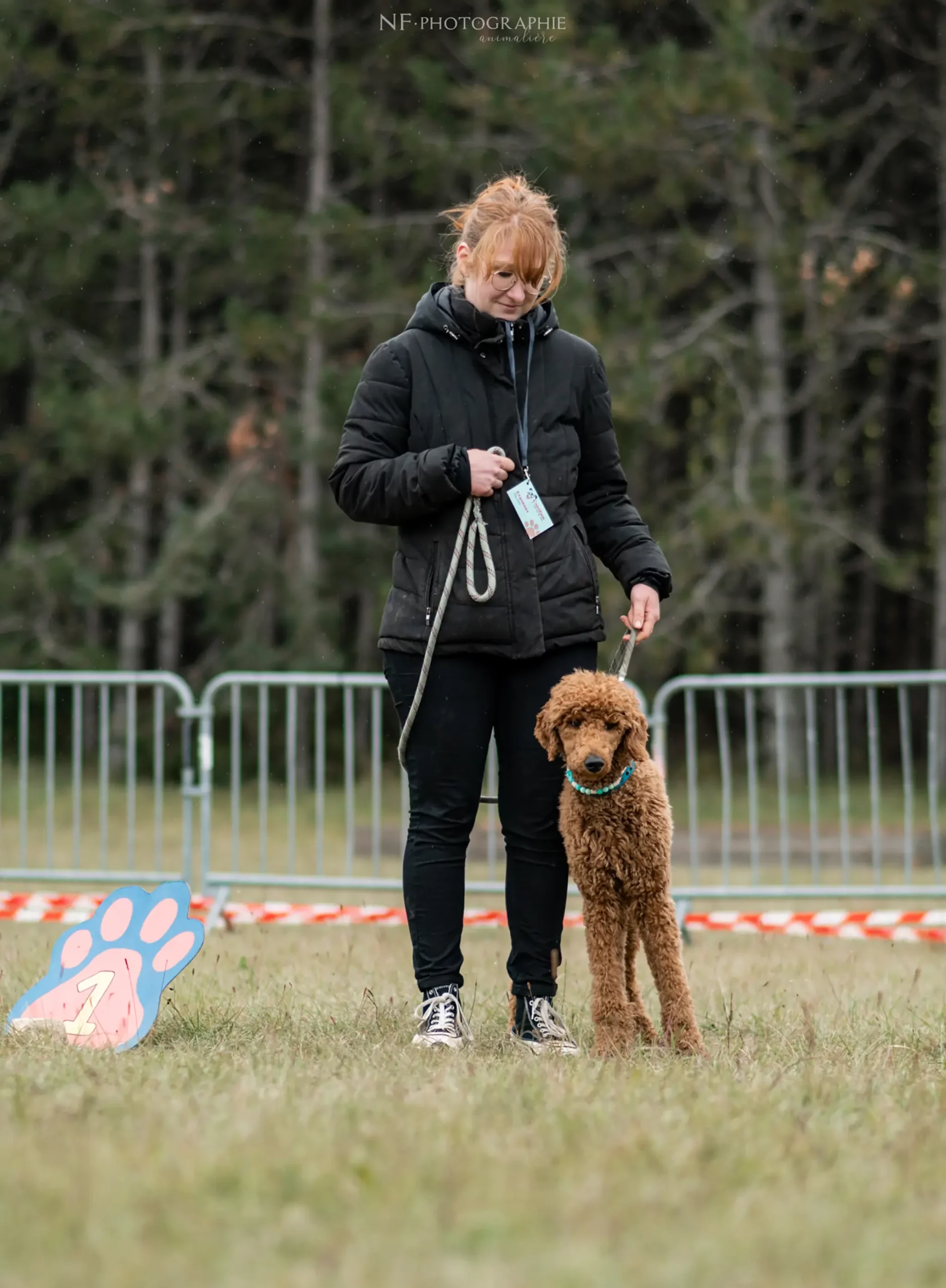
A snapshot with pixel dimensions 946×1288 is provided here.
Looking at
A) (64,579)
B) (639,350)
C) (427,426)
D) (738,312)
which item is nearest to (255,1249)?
(427,426)

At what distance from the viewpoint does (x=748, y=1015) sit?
4301 mm

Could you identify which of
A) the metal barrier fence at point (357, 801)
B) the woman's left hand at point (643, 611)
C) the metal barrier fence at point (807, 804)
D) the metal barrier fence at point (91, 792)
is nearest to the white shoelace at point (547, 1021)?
the woman's left hand at point (643, 611)

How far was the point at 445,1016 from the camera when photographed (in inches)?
147

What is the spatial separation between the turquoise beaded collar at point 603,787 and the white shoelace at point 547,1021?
22.4 inches

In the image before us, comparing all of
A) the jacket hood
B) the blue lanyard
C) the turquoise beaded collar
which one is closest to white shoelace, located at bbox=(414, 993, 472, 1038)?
the turquoise beaded collar

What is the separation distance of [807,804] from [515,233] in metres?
6.38

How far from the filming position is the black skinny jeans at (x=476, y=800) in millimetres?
3807

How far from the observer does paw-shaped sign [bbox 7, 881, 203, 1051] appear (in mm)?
3711

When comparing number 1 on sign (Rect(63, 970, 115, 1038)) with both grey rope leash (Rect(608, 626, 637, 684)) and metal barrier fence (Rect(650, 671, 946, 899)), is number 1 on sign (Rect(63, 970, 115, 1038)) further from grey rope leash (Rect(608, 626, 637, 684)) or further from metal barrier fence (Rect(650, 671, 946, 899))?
metal barrier fence (Rect(650, 671, 946, 899))

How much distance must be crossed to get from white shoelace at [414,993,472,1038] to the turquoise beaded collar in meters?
0.62

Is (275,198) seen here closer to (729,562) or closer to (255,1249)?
(729,562)

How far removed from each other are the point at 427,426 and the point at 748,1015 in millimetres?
1823

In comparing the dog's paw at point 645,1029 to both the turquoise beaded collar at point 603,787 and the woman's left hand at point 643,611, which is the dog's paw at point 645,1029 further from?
the woman's left hand at point 643,611

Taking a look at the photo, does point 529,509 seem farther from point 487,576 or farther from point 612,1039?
point 612,1039
